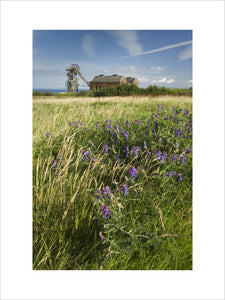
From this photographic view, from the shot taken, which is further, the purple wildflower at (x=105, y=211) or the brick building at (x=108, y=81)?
the brick building at (x=108, y=81)

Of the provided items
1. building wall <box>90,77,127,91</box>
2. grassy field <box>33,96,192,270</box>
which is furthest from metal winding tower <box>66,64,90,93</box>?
grassy field <box>33,96,192,270</box>

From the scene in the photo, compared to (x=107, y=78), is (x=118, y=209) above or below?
below

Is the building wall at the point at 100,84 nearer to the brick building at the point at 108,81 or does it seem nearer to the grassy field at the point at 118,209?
the brick building at the point at 108,81

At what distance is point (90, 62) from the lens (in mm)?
2131

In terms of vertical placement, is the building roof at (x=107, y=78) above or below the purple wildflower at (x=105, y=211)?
above

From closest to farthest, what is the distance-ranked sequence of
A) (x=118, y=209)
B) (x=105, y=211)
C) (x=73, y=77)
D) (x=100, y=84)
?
(x=105, y=211) → (x=118, y=209) → (x=73, y=77) → (x=100, y=84)

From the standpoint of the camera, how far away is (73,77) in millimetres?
2195

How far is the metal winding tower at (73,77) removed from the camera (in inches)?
84.8

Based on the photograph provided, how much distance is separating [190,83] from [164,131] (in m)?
0.53

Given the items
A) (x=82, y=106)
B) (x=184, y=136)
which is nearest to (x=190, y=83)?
(x=184, y=136)

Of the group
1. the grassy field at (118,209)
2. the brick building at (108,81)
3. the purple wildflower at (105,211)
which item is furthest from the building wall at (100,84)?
the purple wildflower at (105,211)

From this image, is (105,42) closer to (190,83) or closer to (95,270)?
(190,83)

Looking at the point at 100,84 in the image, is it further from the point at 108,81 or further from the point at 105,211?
the point at 105,211

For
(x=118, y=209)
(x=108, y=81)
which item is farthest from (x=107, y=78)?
(x=118, y=209)
